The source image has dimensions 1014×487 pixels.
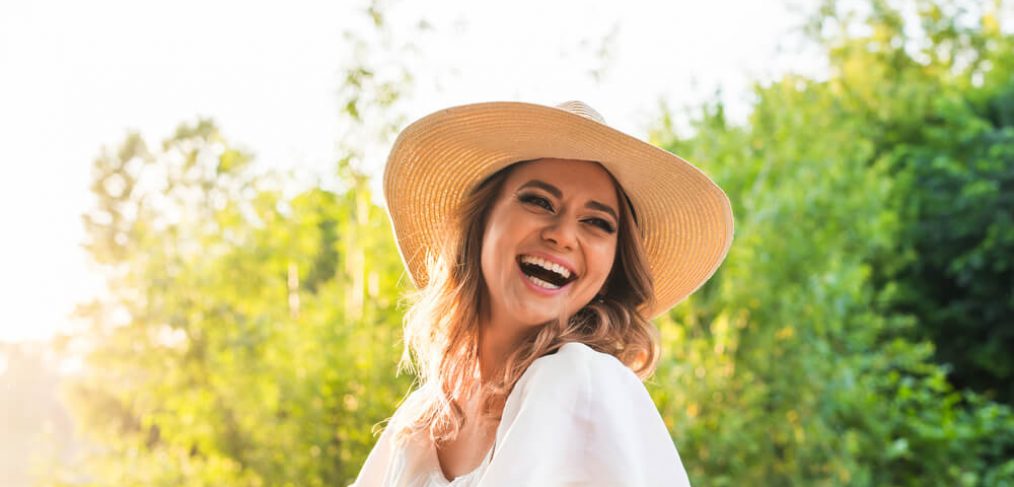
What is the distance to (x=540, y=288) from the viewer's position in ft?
4.87

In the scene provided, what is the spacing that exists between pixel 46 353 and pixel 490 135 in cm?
542

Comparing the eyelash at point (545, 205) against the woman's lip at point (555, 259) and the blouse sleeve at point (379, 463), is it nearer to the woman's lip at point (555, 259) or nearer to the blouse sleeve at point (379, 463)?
the woman's lip at point (555, 259)

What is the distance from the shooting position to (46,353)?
620 cm

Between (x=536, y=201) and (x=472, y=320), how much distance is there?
23 cm

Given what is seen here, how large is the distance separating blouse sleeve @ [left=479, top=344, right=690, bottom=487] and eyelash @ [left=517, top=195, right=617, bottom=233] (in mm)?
247

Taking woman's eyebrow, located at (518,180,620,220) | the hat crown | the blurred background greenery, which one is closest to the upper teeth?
woman's eyebrow, located at (518,180,620,220)

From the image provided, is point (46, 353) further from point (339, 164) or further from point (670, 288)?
point (670, 288)

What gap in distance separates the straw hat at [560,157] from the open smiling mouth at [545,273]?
0.17m

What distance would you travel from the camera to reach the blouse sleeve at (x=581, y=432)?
4.11ft

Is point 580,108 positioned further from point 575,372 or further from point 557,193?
point 575,372

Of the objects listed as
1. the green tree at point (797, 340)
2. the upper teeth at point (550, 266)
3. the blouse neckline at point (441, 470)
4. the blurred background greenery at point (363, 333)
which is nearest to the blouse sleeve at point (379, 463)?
the blouse neckline at point (441, 470)

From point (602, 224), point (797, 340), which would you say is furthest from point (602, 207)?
point (797, 340)

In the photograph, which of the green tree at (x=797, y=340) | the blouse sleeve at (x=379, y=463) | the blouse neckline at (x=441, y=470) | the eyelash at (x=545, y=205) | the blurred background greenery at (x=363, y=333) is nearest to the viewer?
the blouse neckline at (x=441, y=470)

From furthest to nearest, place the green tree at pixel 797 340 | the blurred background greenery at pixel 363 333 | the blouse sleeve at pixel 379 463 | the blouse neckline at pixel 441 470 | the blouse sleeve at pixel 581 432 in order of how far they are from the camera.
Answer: the green tree at pixel 797 340, the blurred background greenery at pixel 363 333, the blouse sleeve at pixel 379 463, the blouse neckline at pixel 441 470, the blouse sleeve at pixel 581 432
